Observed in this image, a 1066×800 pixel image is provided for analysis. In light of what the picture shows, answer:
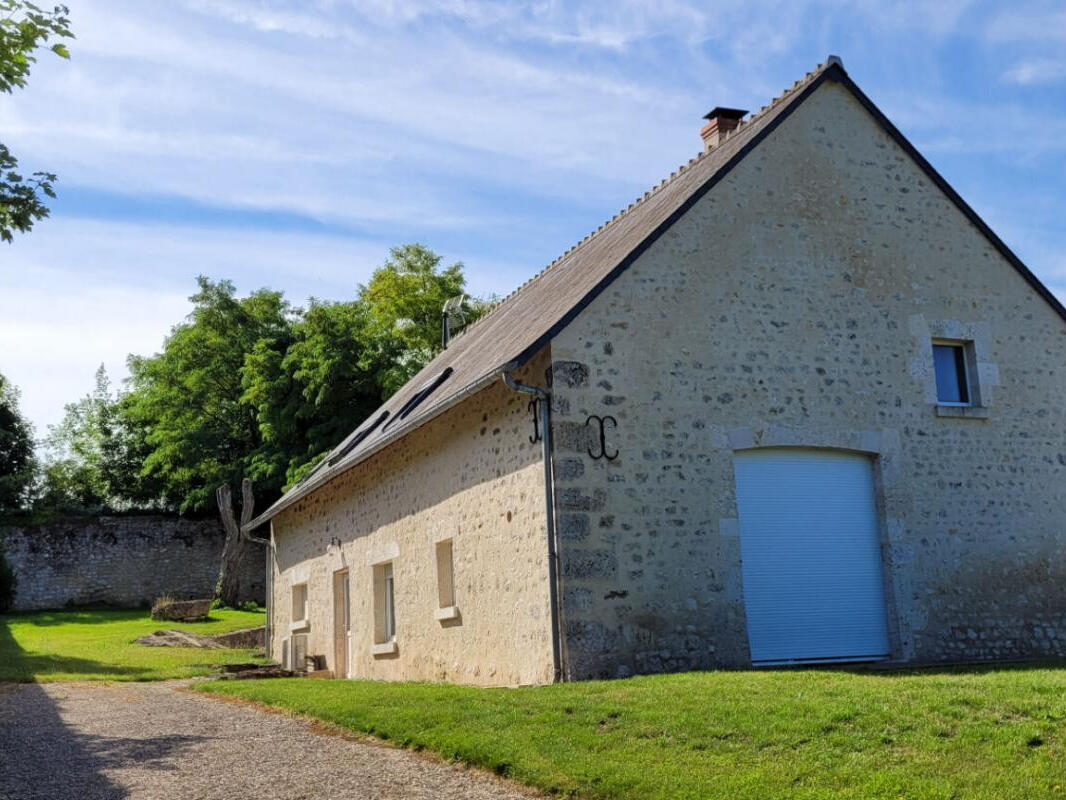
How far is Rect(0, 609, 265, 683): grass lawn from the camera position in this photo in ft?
48.2

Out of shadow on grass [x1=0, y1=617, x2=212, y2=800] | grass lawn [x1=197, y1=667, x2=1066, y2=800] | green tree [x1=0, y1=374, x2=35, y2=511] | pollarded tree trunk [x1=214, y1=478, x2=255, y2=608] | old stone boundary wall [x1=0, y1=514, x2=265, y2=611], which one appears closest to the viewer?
grass lawn [x1=197, y1=667, x2=1066, y2=800]

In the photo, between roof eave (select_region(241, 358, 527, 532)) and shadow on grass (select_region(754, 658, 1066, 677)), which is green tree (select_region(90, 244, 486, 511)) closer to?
roof eave (select_region(241, 358, 527, 532))

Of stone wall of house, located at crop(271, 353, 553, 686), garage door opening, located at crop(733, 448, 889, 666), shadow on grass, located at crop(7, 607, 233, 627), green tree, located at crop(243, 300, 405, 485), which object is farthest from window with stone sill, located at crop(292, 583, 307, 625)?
garage door opening, located at crop(733, 448, 889, 666)

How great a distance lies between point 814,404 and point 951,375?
2238 mm

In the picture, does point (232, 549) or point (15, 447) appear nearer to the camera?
point (232, 549)

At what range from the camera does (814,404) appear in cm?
1145

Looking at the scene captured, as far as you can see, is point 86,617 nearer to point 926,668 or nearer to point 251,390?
point 251,390

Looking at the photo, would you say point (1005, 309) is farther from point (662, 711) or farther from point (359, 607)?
point (359, 607)

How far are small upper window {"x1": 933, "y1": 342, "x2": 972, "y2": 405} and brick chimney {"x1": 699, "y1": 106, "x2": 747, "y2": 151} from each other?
3.96 metres

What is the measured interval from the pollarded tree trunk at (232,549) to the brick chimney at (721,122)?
694 inches

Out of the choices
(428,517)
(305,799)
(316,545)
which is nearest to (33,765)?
(305,799)

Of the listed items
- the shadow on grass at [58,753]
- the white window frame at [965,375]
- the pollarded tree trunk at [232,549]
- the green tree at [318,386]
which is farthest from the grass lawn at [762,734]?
the pollarded tree trunk at [232,549]

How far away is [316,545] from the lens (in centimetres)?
1738

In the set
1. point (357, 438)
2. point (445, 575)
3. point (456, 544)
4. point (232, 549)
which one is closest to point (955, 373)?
point (456, 544)
